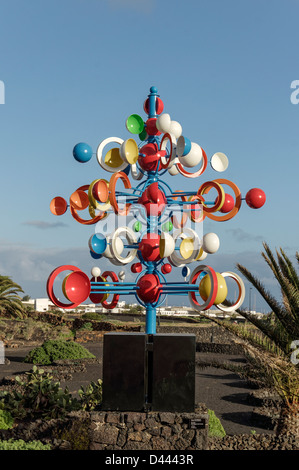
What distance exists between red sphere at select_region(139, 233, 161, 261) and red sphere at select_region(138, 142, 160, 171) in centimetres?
209

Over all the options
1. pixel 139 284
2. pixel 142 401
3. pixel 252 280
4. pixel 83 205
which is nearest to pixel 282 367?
pixel 252 280

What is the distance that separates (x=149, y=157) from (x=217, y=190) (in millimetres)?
2088

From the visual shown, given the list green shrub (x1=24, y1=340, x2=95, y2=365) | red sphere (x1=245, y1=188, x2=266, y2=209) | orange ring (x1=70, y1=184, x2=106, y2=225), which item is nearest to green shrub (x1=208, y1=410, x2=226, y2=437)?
red sphere (x1=245, y1=188, x2=266, y2=209)

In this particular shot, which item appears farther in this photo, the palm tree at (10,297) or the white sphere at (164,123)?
the palm tree at (10,297)

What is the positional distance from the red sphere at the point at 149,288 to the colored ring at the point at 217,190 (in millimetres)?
2505

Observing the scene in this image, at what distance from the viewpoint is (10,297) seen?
3728 centimetres

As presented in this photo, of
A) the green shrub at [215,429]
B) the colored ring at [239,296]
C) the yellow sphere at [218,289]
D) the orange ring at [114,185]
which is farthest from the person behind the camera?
the orange ring at [114,185]

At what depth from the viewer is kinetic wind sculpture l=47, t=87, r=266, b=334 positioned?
523 inches

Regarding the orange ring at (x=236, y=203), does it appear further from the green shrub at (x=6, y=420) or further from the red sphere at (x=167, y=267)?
the green shrub at (x=6, y=420)

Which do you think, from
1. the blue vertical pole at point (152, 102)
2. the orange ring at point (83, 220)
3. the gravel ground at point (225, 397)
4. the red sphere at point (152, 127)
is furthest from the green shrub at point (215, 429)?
the blue vertical pole at point (152, 102)

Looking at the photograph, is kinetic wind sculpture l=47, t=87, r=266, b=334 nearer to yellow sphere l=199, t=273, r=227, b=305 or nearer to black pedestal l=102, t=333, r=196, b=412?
yellow sphere l=199, t=273, r=227, b=305

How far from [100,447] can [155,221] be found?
22.1 feet

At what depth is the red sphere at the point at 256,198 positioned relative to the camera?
14.2 m
